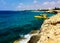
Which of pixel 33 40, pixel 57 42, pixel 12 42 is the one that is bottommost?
pixel 12 42

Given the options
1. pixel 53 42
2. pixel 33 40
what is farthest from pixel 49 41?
pixel 33 40

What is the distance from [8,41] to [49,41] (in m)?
10.5

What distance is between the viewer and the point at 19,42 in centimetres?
1586

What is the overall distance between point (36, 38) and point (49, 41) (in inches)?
161

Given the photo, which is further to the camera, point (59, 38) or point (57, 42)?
point (59, 38)

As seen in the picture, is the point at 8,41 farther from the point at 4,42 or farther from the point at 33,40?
the point at 33,40

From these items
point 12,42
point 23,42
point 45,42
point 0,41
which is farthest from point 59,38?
point 0,41

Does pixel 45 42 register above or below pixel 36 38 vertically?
above

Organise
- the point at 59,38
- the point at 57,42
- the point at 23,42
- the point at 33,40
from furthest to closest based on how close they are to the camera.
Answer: the point at 23,42, the point at 33,40, the point at 59,38, the point at 57,42

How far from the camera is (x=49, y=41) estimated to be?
23.0ft

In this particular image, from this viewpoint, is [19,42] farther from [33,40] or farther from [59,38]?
[59,38]

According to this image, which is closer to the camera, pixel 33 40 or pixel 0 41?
pixel 33 40

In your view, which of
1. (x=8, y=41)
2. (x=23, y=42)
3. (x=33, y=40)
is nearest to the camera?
(x=33, y=40)

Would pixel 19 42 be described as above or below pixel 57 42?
below
